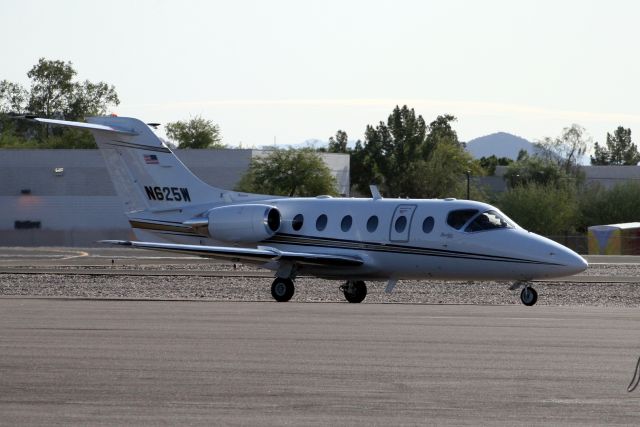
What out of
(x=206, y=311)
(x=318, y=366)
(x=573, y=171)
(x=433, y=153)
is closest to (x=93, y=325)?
(x=206, y=311)

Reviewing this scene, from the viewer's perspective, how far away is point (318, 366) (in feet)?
44.4

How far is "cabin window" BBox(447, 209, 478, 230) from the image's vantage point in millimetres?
27652

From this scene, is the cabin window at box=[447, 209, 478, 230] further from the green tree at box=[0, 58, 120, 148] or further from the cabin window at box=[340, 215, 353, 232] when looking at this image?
the green tree at box=[0, 58, 120, 148]

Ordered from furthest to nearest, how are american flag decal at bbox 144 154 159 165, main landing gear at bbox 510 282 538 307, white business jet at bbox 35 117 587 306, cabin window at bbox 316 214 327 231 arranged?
american flag decal at bbox 144 154 159 165, cabin window at bbox 316 214 327 231, white business jet at bbox 35 117 587 306, main landing gear at bbox 510 282 538 307

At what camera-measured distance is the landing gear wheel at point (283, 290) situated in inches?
1118

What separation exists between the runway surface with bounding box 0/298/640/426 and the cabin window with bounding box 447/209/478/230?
21.6 feet

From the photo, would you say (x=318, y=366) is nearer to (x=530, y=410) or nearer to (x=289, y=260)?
(x=530, y=410)

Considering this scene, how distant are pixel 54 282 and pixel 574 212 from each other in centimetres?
6996

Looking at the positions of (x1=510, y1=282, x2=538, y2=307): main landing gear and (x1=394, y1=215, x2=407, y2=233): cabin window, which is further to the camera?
(x1=394, y1=215, x2=407, y2=233): cabin window

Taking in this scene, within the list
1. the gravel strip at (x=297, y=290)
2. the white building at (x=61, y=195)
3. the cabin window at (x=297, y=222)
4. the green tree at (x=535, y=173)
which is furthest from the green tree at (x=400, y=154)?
the cabin window at (x=297, y=222)

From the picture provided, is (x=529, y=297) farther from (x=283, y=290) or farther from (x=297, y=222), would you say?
(x=297, y=222)

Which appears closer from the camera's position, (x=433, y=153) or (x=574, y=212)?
(x=574, y=212)

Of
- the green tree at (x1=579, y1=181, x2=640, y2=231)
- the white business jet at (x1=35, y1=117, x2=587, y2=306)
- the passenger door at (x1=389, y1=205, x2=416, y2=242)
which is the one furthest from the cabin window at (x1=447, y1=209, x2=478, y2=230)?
the green tree at (x1=579, y1=181, x2=640, y2=231)

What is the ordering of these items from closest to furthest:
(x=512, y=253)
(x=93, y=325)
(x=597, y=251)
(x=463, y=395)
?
(x=463, y=395) < (x=93, y=325) < (x=512, y=253) < (x=597, y=251)
